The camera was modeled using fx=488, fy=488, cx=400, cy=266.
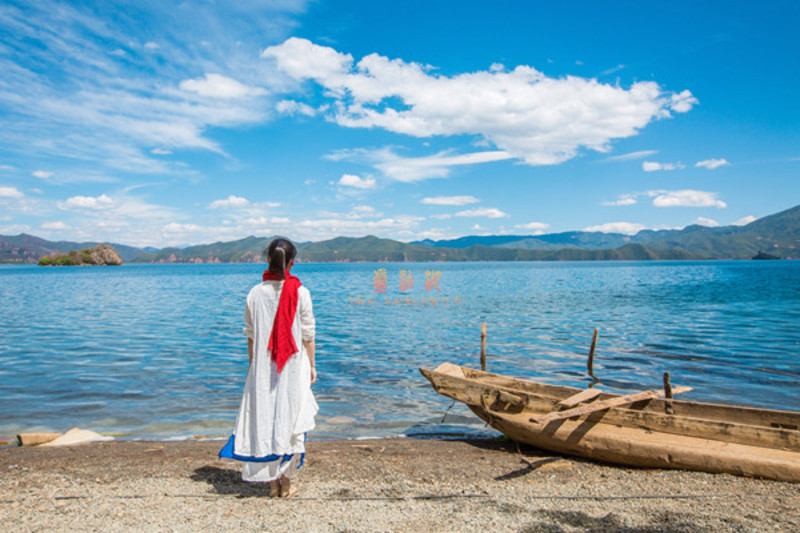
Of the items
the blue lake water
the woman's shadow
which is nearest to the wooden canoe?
the blue lake water

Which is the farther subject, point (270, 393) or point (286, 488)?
point (286, 488)

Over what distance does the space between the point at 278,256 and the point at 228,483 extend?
3.66 m

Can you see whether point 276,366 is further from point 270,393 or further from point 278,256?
point 278,256

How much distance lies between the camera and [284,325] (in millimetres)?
5859

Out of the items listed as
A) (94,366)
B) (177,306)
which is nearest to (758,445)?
(94,366)

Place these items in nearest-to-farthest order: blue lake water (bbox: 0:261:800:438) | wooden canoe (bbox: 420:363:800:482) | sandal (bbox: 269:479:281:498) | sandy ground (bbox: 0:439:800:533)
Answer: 1. sandy ground (bbox: 0:439:800:533)
2. sandal (bbox: 269:479:281:498)
3. wooden canoe (bbox: 420:363:800:482)
4. blue lake water (bbox: 0:261:800:438)

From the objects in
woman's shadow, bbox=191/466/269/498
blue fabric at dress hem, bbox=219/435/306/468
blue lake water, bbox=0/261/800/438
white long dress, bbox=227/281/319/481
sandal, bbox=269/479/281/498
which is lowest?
blue lake water, bbox=0/261/800/438

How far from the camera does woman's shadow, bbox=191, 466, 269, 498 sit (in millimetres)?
6676

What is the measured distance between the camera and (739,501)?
21.0 feet

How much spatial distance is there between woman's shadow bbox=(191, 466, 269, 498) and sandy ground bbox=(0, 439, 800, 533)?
29mm

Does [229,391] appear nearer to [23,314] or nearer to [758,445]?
[758,445]

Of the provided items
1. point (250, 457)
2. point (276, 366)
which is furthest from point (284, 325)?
point (250, 457)

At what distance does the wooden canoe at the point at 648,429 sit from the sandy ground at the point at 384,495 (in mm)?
229

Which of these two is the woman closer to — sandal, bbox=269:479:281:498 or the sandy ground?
sandal, bbox=269:479:281:498
